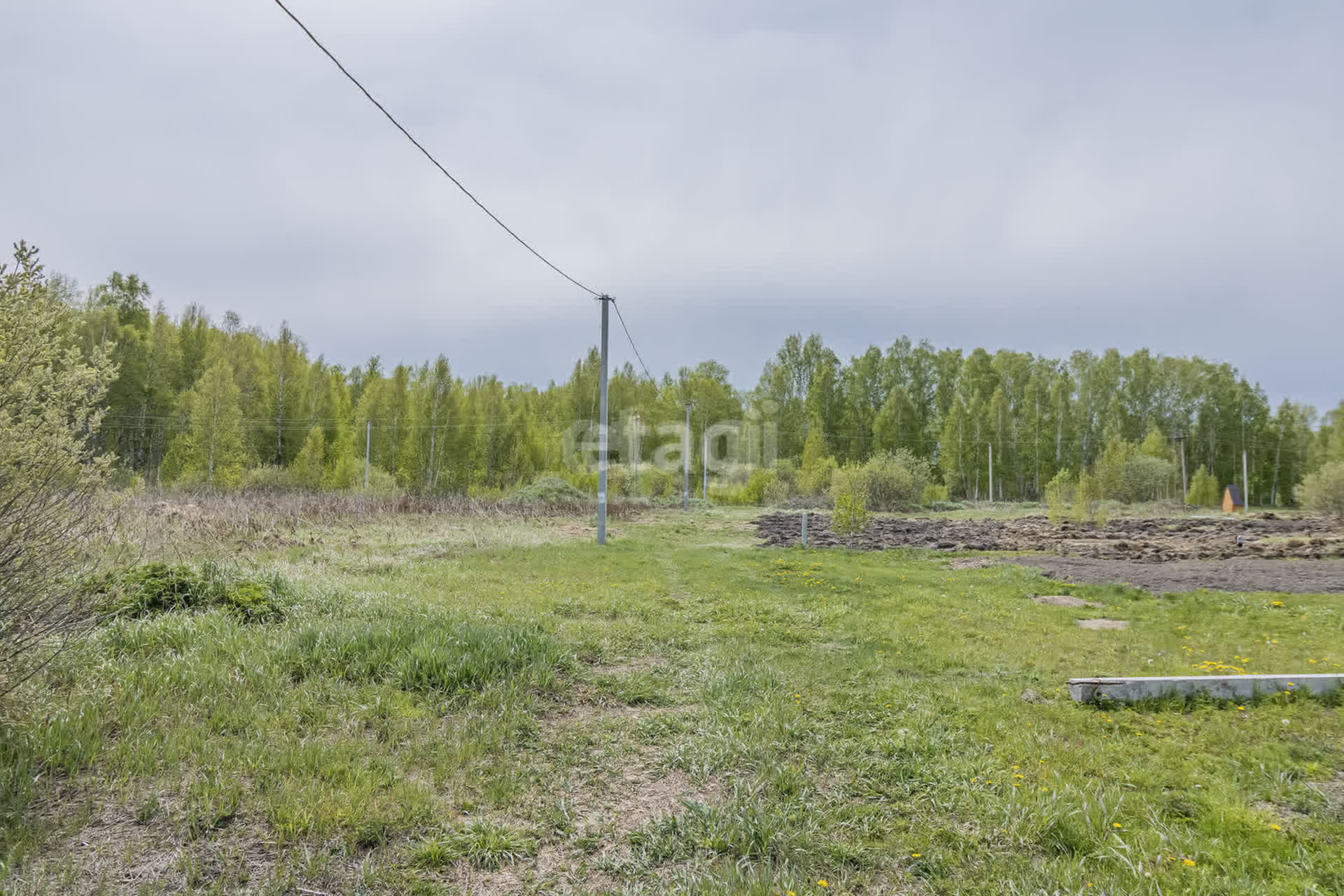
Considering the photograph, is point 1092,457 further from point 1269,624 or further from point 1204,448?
point 1269,624

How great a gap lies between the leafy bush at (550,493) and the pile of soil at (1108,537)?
408 inches

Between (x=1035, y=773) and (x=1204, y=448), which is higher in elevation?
(x=1204, y=448)

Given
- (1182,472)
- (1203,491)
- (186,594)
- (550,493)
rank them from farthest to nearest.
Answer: (1182,472) → (1203,491) → (550,493) → (186,594)

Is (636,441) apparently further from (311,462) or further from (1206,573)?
(1206,573)

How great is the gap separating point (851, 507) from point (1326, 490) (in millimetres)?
30942

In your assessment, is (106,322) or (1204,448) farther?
(1204,448)

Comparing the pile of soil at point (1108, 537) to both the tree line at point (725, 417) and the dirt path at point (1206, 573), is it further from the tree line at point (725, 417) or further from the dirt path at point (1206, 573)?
the tree line at point (725, 417)

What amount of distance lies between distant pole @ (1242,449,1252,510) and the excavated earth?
20.0 meters

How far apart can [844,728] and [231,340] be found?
201 feet

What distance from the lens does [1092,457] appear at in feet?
185

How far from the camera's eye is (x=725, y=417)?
5550cm

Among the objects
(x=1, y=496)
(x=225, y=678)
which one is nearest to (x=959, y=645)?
(x=225, y=678)

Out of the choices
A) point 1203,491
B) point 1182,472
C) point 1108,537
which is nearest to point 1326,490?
point 1203,491

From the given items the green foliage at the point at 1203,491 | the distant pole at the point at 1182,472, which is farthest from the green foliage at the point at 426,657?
the distant pole at the point at 1182,472
